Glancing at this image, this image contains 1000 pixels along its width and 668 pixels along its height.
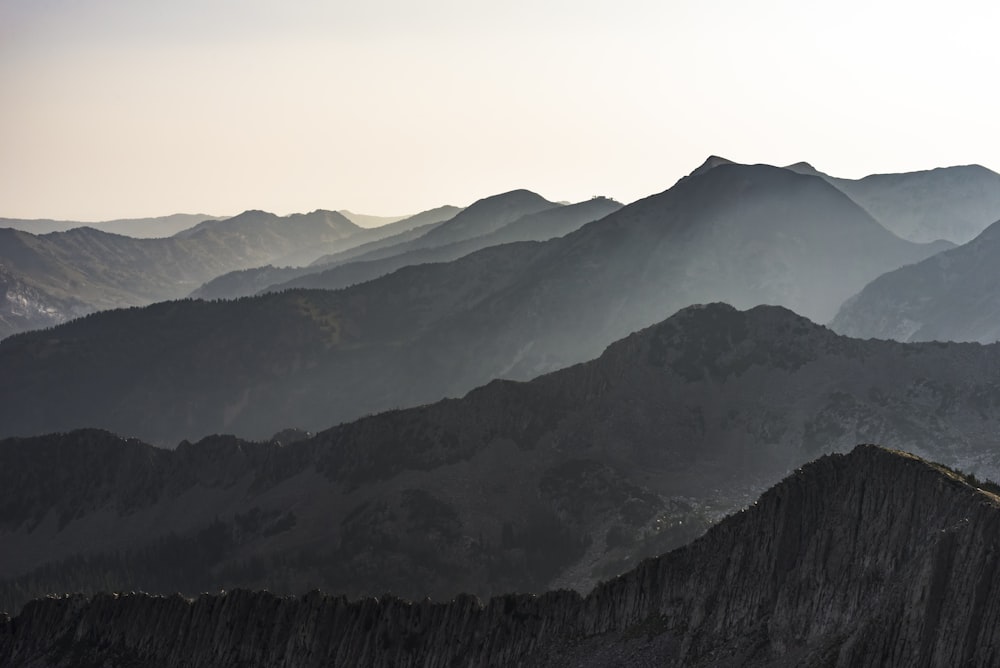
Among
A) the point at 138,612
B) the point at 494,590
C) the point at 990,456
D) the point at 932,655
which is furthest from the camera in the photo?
the point at 990,456

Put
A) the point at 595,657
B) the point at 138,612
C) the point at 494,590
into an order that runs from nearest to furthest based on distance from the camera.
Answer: the point at 595,657, the point at 138,612, the point at 494,590

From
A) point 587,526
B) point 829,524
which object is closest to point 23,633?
point 829,524

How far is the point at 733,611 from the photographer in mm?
79125

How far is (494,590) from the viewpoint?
604 feet

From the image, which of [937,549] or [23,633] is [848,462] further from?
[23,633]

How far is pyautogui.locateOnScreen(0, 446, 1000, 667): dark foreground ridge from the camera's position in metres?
67.0

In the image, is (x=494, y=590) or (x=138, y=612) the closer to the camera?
(x=138, y=612)

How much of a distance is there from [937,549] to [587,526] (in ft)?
432

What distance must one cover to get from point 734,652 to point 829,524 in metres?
11.3

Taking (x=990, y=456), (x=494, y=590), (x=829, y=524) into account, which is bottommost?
(x=494, y=590)

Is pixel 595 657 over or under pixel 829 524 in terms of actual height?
under

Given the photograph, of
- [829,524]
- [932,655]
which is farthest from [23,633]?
[932,655]

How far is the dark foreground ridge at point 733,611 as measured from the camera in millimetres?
67000

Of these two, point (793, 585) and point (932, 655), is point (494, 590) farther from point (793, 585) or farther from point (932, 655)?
point (932, 655)
